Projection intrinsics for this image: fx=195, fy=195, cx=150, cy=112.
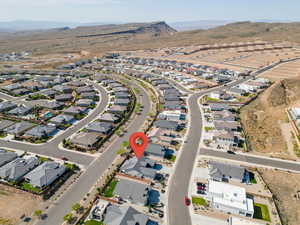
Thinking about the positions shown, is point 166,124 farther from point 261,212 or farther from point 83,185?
point 261,212

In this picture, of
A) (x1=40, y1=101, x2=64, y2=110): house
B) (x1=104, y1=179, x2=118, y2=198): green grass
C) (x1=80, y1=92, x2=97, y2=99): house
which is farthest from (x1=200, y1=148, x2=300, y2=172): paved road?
(x1=40, y1=101, x2=64, y2=110): house

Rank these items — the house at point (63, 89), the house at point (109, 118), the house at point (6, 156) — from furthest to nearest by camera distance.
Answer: the house at point (63, 89) < the house at point (109, 118) < the house at point (6, 156)

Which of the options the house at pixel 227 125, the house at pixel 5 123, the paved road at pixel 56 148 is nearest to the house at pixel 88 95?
the paved road at pixel 56 148

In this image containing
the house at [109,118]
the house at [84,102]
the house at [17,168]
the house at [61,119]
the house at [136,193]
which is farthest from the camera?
the house at [84,102]

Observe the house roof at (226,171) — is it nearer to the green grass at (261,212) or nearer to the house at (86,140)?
the green grass at (261,212)

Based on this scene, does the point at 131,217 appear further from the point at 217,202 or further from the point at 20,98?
the point at 20,98

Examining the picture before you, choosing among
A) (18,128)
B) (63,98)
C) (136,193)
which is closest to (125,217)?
(136,193)
